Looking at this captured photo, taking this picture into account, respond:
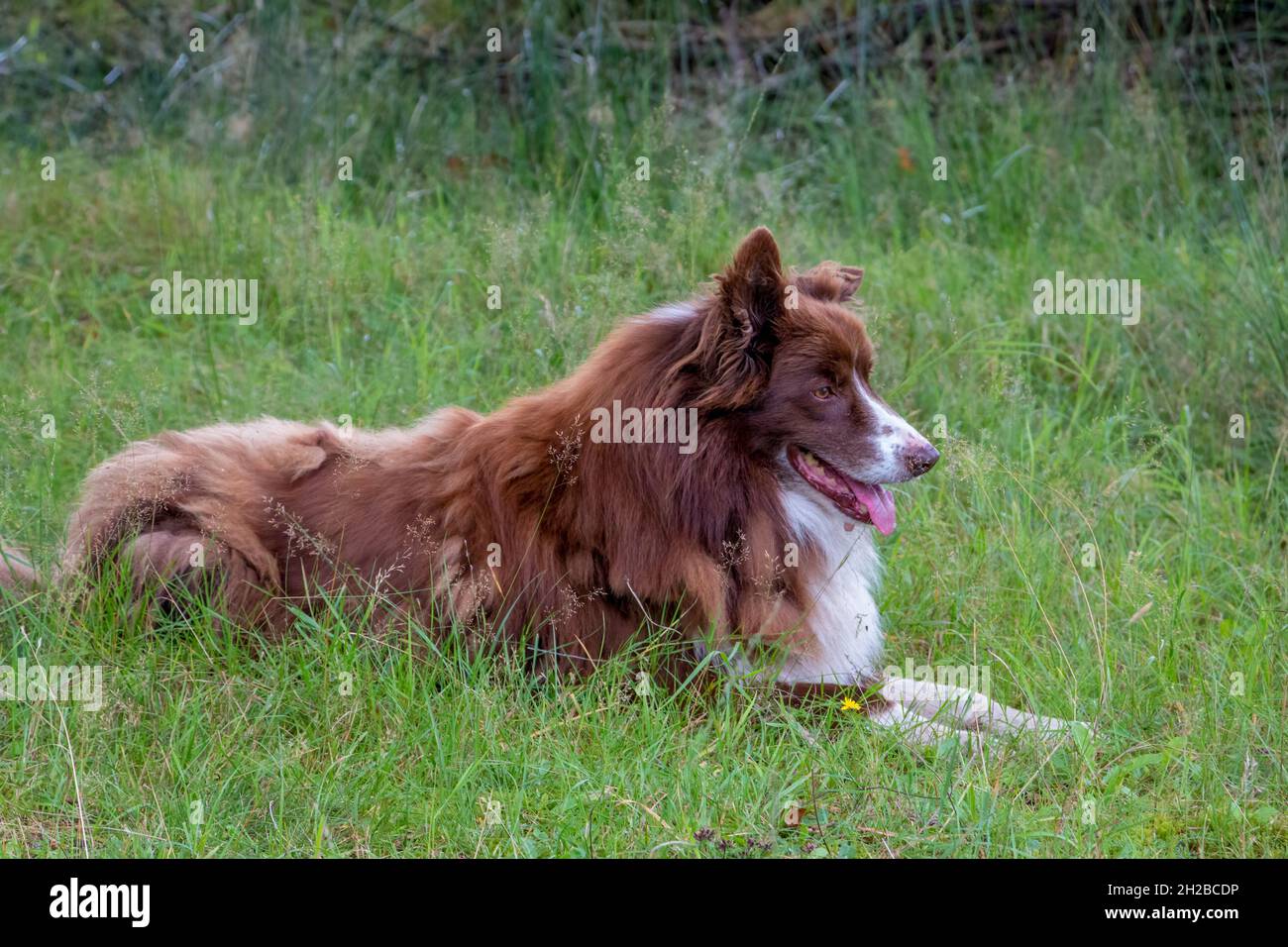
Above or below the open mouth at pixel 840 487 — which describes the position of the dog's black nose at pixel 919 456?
above

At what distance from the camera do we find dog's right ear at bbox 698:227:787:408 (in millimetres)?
4395

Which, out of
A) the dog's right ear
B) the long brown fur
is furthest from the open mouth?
the dog's right ear

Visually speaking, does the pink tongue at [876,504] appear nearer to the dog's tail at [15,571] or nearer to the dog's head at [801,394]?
the dog's head at [801,394]

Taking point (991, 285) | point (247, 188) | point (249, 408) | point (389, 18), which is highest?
point (389, 18)

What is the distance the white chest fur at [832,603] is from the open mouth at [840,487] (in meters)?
0.06

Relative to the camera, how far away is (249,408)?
20.8 ft

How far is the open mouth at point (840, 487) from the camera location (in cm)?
459

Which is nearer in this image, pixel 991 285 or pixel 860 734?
pixel 860 734

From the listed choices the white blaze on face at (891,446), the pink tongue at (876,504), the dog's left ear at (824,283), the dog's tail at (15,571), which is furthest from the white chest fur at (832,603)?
the dog's tail at (15,571)

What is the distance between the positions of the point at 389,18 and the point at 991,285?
14.1 feet

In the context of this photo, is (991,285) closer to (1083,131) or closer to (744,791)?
(1083,131)

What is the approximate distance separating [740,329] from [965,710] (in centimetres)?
141

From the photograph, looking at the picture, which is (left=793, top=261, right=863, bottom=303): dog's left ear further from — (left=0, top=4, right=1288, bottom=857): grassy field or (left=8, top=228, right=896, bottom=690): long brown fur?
(left=0, top=4, right=1288, bottom=857): grassy field
